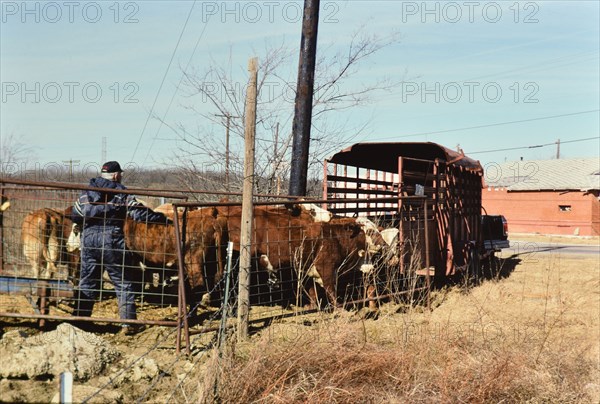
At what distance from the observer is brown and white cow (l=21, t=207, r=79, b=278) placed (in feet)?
23.7

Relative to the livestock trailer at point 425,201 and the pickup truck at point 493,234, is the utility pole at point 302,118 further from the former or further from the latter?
the pickup truck at point 493,234

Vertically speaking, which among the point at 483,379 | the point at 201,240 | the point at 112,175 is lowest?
the point at 483,379

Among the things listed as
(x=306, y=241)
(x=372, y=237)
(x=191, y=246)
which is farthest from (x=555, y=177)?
(x=191, y=246)

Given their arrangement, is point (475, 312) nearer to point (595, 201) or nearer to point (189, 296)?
point (189, 296)

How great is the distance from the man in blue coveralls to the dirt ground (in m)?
0.39

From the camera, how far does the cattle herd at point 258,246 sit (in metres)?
7.33

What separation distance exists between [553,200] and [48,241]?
3786 centimetres

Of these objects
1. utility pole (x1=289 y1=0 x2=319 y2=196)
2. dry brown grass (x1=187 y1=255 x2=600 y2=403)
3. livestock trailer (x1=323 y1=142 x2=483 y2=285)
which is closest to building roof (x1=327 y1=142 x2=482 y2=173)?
livestock trailer (x1=323 y1=142 x2=483 y2=285)

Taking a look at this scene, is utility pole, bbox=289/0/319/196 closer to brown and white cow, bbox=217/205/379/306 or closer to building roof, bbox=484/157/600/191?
brown and white cow, bbox=217/205/379/306

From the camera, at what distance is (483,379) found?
5.52 metres

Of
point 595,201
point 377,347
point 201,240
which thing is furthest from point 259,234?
point 595,201

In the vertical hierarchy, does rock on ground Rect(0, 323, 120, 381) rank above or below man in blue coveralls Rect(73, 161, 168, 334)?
below

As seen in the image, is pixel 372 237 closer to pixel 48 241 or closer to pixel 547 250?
pixel 48 241

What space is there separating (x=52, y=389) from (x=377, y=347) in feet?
9.38
